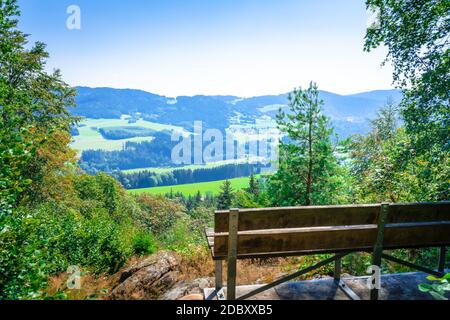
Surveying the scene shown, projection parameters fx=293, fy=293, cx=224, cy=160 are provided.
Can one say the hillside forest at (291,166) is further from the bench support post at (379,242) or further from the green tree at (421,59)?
the bench support post at (379,242)

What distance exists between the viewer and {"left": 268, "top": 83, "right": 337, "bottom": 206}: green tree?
1032cm

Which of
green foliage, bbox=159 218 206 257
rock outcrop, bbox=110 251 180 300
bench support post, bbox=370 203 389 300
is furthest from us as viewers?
green foliage, bbox=159 218 206 257

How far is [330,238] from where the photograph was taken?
11.8 ft

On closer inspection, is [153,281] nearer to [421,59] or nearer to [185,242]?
[185,242]

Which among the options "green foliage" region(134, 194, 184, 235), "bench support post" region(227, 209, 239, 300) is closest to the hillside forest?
Answer: "bench support post" region(227, 209, 239, 300)

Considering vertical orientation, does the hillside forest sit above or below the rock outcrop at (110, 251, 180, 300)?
above

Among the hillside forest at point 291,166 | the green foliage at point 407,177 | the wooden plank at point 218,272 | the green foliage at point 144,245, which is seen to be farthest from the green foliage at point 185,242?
the green foliage at point 407,177

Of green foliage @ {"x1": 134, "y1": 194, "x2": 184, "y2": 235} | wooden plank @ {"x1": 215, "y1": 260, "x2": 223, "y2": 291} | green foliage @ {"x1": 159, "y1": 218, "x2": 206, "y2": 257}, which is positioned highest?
wooden plank @ {"x1": 215, "y1": 260, "x2": 223, "y2": 291}

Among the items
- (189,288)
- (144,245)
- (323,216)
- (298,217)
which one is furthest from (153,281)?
(323,216)

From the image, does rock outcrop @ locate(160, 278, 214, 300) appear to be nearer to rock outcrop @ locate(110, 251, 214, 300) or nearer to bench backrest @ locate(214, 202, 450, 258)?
rock outcrop @ locate(110, 251, 214, 300)

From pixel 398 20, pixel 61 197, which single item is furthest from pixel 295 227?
pixel 61 197

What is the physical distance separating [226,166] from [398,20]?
143m

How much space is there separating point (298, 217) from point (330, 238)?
0.55m
